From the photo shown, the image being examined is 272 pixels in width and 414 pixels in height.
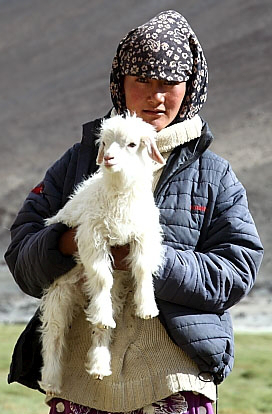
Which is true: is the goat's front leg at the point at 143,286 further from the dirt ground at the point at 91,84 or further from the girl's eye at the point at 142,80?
the dirt ground at the point at 91,84

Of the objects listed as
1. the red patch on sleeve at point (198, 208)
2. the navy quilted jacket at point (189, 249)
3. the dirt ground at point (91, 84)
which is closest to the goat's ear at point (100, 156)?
the navy quilted jacket at point (189, 249)

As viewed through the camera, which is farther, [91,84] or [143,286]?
[91,84]

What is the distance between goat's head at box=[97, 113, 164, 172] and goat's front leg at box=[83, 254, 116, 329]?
218 millimetres

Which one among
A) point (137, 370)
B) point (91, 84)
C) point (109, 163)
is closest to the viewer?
point (109, 163)

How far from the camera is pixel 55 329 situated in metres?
2.06

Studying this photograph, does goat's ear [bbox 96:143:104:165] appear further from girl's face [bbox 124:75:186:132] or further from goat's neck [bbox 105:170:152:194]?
girl's face [bbox 124:75:186:132]

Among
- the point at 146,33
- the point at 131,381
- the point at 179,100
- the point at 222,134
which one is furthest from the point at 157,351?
the point at 222,134

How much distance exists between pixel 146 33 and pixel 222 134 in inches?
169

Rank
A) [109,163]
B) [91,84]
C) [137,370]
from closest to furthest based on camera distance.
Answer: [109,163]
[137,370]
[91,84]

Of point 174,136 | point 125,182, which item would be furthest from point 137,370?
point 174,136

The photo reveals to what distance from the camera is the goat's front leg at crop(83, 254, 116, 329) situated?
192 centimetres

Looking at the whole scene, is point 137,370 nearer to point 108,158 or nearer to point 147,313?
point 147,313

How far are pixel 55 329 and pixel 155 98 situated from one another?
1.97 ft

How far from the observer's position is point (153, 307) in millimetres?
1909
